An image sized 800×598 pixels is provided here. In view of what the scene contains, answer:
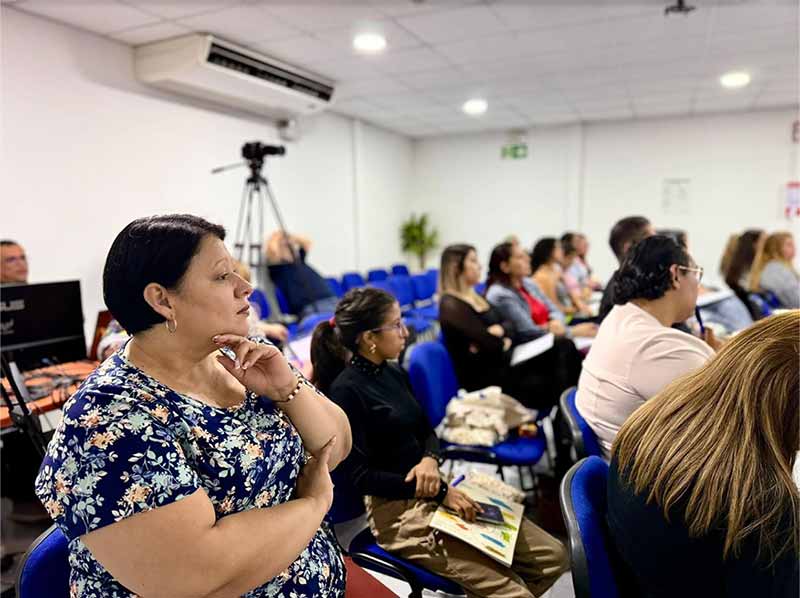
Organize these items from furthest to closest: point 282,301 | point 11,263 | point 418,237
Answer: point 418,237, point 282,301, point 11,263

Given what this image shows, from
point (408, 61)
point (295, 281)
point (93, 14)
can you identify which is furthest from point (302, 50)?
point (295, 281)

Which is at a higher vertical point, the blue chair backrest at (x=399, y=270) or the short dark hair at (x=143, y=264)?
the short dark hair at (x=143, y=264)

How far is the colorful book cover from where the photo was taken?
1486 mm

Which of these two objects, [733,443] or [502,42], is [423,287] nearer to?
[502,42]

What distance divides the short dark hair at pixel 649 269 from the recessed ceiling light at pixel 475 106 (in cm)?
467

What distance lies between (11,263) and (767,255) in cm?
512

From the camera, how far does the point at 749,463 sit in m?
0.91

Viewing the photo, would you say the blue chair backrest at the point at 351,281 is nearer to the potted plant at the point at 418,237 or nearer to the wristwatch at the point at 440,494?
the potted plant at the point at 418,237

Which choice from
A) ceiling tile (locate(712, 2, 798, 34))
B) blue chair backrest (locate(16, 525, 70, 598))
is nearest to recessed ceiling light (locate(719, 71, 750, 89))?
ceiling tile (locate(712, 2, 798, 34))

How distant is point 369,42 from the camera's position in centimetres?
406

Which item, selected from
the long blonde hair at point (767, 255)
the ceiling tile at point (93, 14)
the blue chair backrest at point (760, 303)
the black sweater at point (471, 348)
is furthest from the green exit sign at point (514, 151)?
the ceiling tile at point (93, 14)

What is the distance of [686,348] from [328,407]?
1.15 metres

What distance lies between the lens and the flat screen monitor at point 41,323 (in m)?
1.81

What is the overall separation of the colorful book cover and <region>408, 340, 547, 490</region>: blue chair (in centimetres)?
54
